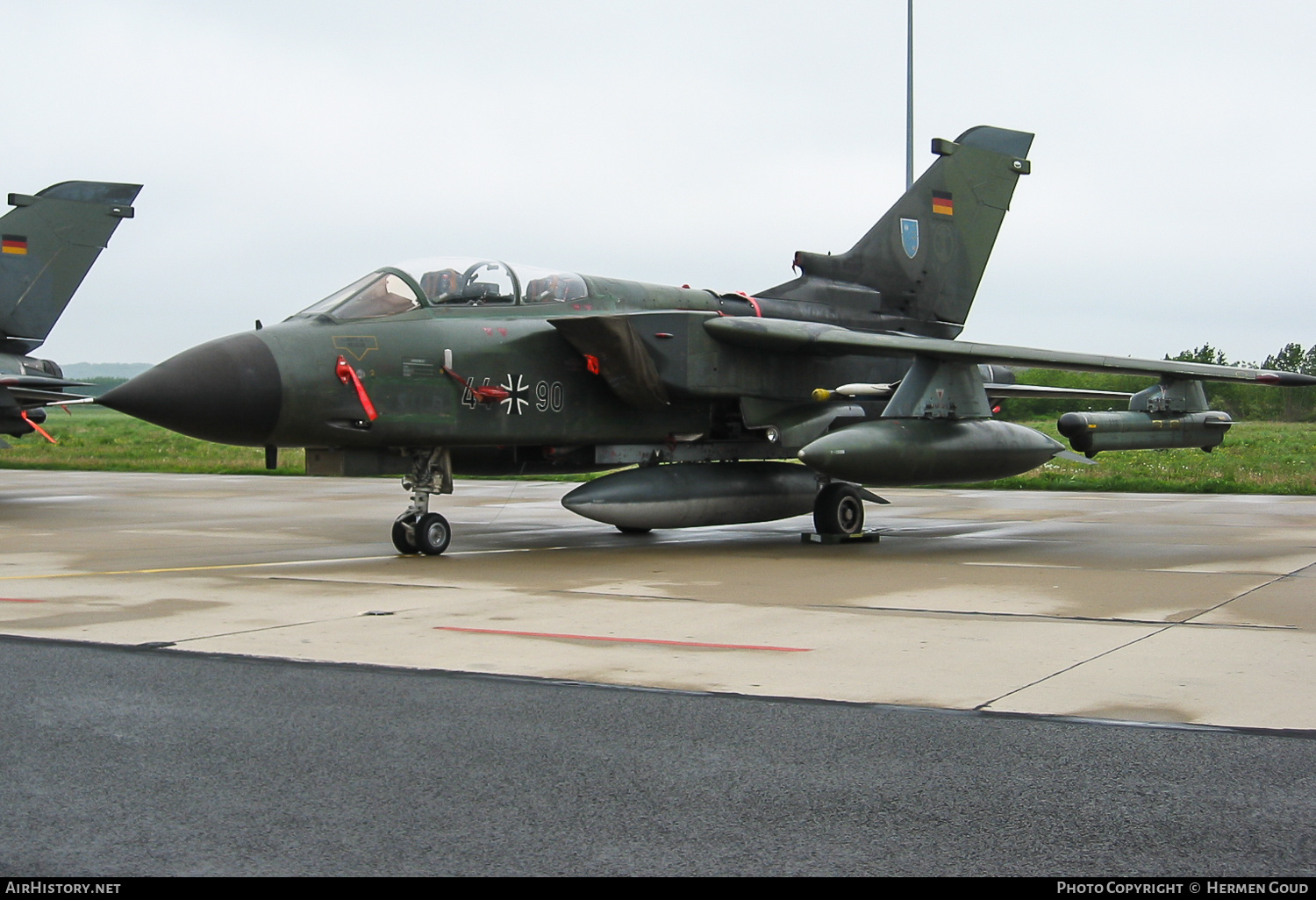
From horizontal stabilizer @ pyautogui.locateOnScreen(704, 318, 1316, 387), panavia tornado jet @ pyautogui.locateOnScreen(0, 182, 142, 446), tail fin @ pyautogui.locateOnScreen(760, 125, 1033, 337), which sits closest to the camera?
horizontal stabilizer @ pyautogui.locateOnScreen(704, 318, 1316, 387)

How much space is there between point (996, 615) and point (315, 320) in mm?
6161

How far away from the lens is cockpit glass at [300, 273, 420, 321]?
34.8 feet

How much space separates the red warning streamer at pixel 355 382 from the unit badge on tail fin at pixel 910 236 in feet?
24.6

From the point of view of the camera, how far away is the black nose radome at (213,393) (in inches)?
373

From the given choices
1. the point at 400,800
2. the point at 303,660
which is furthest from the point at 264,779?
the point at 303,660

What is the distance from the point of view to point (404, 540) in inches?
441

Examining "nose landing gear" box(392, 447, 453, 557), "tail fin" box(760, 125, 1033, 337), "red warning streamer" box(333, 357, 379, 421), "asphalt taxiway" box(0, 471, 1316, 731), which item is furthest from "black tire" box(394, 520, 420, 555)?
"tail fin" box(760, 125, 1033, 337)

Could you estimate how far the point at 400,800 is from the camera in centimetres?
383

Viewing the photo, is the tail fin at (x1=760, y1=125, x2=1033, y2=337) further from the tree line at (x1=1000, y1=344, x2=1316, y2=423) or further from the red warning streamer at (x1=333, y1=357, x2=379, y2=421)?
the tree line at (x1=1000, y1=344, x2=1316, y2=423)

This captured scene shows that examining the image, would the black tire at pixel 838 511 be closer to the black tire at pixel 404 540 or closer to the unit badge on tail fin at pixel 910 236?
the unit badge on tail fin at pixel 910 236

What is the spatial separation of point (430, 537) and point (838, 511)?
169 inches

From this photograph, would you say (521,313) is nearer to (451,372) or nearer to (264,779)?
(451,372)

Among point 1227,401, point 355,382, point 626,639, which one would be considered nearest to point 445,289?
point 355,382

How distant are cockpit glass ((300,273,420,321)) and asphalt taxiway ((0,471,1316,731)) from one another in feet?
7.12
